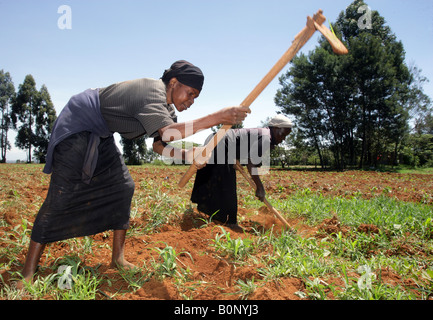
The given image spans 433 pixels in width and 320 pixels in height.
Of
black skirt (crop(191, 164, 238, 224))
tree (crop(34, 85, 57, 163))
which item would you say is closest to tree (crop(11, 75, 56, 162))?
tree (crop(34, 85, 57, 163))

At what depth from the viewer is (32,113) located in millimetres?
29000

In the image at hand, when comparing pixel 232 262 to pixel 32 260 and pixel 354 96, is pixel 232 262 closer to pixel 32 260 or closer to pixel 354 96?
pixel 32 260

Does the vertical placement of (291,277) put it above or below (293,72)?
below

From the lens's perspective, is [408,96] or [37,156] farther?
[37,156]

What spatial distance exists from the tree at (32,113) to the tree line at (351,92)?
78.2 ft

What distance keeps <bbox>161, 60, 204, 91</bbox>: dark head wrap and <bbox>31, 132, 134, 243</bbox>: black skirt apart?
658mm

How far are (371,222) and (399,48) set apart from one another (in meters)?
23.2

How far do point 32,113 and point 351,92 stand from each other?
99.8 feet

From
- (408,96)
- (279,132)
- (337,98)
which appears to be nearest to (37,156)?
(337,98)

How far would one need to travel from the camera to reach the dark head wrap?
6.23 ft

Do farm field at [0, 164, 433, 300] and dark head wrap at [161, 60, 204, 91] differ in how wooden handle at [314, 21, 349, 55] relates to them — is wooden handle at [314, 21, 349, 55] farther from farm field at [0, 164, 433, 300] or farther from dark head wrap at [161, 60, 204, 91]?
farm field at [0, 164, 433, 300]

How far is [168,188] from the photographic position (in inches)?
209
